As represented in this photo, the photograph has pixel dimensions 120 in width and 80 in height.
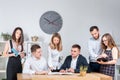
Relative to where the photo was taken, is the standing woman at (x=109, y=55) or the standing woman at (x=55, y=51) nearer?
the standing woman at (x=109, y=55)

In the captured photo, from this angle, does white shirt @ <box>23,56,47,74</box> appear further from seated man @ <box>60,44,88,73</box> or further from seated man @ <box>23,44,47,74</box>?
Result: seated man @ <box>60,44,88,73</box>

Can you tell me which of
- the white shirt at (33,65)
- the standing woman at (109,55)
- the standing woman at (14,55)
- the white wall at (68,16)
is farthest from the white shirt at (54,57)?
the white wall at (68,16)

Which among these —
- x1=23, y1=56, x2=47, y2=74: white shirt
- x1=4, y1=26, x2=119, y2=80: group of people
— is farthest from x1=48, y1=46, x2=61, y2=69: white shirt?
x1=23, y1=56, x2=47, y2=74: white shirt

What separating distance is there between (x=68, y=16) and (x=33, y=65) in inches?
96.0

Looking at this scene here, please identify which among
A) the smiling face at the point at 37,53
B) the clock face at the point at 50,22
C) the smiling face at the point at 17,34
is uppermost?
the clock face at the point at 50,22

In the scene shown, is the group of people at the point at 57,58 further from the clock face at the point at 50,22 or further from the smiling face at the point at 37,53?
the clock face at the point at 50,22

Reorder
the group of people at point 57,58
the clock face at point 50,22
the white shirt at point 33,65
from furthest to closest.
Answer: the clock face at point 50,22 < the group of people at point 57,58 < the white shirt at point 33,65

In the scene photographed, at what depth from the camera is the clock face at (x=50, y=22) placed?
5812 mm

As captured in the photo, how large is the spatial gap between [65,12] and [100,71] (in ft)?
7.34

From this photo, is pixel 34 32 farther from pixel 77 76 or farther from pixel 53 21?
pixel 77 76

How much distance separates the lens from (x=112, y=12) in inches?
236

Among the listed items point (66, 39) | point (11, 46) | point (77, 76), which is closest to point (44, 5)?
point (66, 39)

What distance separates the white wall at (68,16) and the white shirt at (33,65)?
205cm

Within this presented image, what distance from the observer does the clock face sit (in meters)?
5.81
